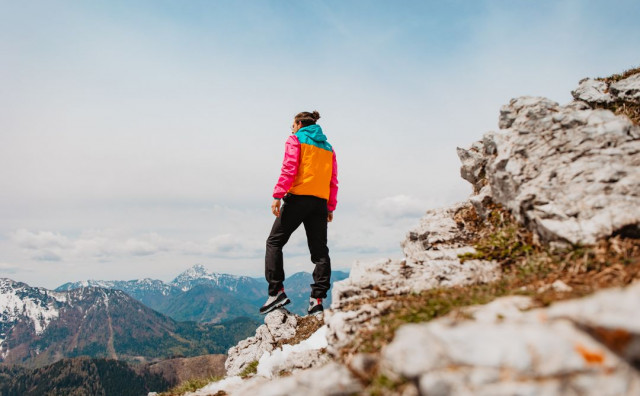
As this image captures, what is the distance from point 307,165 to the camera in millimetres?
10141

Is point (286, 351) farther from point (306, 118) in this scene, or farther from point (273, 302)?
point (306, 118)

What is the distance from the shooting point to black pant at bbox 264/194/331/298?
405 inches

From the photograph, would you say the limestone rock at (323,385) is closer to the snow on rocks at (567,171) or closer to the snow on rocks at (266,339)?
the snow on rocks at (567,171)

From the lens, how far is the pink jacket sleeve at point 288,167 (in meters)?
9.72

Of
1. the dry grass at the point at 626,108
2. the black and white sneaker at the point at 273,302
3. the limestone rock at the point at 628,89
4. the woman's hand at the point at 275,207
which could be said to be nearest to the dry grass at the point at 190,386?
the black and white sneaker at the point at 273,302

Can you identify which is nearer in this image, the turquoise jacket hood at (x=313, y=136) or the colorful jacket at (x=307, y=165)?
the colorful jacket at (x=307, y=165)

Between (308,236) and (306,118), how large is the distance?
11.8 feet

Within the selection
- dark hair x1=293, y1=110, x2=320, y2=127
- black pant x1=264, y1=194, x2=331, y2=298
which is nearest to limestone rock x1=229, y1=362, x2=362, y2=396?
black pant x1=264, y1=194, x2=331, y2=298

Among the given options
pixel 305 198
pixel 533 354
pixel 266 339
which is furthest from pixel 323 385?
pixel 266 339

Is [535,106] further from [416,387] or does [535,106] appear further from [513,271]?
[416,387]

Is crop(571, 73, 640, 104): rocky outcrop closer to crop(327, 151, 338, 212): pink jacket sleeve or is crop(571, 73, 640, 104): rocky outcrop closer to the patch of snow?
crop(327, 151, 338, 212): pink jacket sleeve

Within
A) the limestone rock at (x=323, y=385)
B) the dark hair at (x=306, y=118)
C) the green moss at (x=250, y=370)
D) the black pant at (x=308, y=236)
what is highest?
the dark hair at (x=306, y=118)

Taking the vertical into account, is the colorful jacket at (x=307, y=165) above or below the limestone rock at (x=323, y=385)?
above

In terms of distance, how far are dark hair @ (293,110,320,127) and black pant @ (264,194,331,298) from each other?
2360mm
